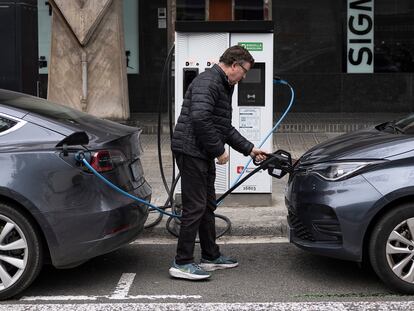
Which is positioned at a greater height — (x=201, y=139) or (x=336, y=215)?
(x=201, y=139)

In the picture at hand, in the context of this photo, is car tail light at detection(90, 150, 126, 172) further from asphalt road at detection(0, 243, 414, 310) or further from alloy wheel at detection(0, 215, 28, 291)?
asphalt road at detection(0, 243, 414, 310)

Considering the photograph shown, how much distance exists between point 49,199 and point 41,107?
0.96 metres

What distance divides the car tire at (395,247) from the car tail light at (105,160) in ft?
6.46

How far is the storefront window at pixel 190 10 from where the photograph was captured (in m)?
13.5

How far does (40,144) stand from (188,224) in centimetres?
127

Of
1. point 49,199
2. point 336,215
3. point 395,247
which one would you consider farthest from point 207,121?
point 395,247

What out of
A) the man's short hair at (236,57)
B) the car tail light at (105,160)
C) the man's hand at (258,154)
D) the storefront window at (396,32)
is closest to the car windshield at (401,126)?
the man's hand at (258,154)

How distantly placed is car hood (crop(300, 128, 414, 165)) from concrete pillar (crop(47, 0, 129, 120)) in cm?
684

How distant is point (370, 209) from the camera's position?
4.62 meters

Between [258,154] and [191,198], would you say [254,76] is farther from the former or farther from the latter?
[191,198]

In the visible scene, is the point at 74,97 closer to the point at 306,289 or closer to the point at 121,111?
the point at 121,111

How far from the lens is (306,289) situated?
16.2 ft

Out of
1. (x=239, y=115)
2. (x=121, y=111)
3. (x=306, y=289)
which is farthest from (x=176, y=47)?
(x=121, y=111)

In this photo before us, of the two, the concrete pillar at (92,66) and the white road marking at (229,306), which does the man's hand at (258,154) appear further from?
the concrete pillar at (92,66)
